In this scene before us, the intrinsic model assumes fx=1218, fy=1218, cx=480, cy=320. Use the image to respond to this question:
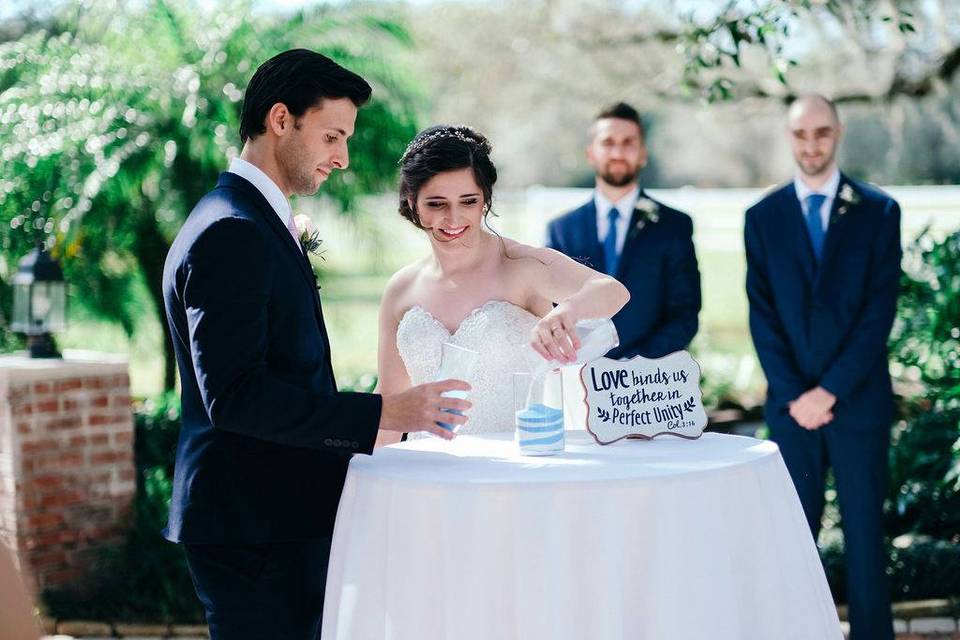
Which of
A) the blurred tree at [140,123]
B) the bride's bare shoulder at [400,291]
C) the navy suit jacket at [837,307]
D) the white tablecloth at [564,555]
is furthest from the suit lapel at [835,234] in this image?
the blurred tree at [140,123]

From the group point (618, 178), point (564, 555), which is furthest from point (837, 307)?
point (564, 555)

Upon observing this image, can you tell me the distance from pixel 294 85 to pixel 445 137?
101 centimetres

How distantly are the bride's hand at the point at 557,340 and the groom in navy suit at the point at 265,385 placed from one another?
1.39ft

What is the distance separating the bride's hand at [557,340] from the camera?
314 centimetres

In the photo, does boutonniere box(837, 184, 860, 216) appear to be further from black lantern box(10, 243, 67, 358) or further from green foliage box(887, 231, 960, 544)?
black lantern box(10, 243, 67, 358)

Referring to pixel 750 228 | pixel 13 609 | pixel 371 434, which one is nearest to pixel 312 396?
pixel 371 434

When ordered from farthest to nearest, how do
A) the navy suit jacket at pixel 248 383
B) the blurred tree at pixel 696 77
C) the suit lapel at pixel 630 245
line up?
the blurred tree at pixel 696 77, the suit lapel at pixel 630 245, the navy suit jacket at pixel 248 383

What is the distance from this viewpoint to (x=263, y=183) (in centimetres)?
286

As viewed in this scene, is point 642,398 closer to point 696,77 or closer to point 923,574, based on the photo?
point 923,574

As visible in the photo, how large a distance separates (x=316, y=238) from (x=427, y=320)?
24.5 inches

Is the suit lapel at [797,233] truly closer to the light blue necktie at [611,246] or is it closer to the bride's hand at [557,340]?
the light blue necktie at [611,246]

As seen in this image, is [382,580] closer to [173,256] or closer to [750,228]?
[173,256]

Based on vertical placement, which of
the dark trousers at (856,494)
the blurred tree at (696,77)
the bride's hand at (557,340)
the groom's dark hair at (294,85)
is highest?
the blurred tree at (696,77)

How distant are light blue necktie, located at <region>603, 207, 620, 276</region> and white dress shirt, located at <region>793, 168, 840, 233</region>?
0.78 metres
